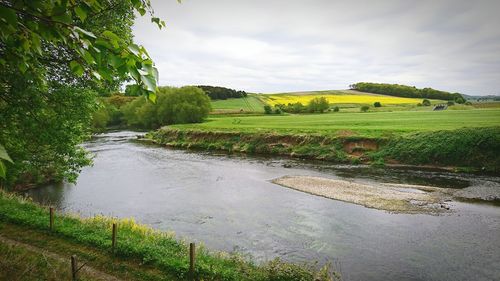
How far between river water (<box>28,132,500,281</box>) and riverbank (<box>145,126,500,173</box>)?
362 cm

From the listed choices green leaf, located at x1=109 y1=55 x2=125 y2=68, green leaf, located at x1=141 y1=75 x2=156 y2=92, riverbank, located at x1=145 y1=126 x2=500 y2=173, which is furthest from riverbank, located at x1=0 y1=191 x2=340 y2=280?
riverbank, located at x1=145 y1=126 x2=500 y2=173

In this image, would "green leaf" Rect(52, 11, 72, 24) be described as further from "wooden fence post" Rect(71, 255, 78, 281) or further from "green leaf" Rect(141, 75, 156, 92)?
"wooden fence post" Rect(71, 255, 78, 281)

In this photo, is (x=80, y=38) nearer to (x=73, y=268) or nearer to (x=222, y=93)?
(x=73, y=268)

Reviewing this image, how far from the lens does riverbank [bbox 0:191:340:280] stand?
1213cm

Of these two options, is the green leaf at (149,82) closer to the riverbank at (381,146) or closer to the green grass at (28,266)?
the green grass at (28,266)

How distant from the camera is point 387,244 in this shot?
57.9 ft

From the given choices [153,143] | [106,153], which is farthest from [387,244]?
[153,143]

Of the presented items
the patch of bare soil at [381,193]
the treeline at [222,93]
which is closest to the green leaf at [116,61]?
the patch of bare soil at [381,193]

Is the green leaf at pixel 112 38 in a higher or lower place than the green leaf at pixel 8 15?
lower

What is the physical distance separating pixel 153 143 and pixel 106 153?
50.4 ft

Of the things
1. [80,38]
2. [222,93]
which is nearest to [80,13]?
[80,38]

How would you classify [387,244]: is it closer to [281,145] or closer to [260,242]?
[260,242]

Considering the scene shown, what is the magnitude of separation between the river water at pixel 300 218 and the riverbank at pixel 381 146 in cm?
362

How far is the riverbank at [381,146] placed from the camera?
1407 inches
